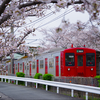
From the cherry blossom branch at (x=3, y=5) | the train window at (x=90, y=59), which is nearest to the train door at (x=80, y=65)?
the train window at (x=90, y=59)

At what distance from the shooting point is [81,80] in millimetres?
12961

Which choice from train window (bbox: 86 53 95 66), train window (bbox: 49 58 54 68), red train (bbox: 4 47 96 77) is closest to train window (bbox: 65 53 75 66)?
red train (bbox: 4 47 96 77)

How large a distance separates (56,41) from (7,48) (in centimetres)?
2148

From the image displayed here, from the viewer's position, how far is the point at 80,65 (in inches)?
656

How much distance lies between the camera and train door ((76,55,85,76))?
54.0 ft

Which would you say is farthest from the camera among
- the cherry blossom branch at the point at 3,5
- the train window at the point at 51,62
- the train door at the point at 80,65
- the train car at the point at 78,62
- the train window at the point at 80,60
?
the train window at the point at 51,62

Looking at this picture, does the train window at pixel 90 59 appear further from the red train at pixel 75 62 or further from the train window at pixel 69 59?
the train window at pixel 69 59

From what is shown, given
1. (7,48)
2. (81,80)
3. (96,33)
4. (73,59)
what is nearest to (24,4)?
(81,80)

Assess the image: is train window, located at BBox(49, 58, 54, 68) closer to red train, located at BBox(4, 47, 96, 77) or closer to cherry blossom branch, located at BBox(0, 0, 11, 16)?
red train, located at BBox(4, 47, 96, 77)

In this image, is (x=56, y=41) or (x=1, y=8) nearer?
(x=1, y=8)

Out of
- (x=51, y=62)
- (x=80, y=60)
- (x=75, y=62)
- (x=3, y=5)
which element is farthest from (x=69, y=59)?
(x=3, y=5)

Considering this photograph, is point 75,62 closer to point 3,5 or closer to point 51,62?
point 51,62

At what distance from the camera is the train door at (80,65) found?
54.0 ft

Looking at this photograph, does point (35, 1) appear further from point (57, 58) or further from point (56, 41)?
point (56, 41)
